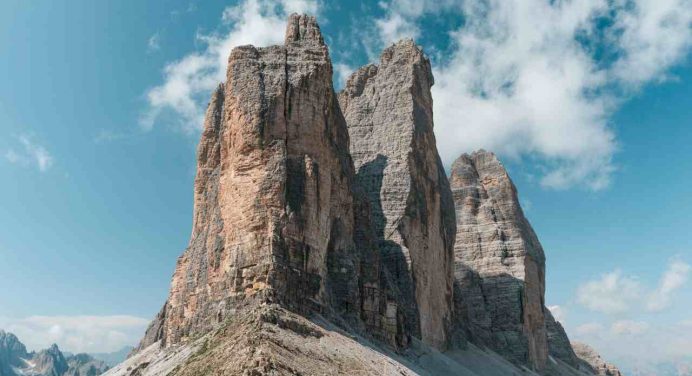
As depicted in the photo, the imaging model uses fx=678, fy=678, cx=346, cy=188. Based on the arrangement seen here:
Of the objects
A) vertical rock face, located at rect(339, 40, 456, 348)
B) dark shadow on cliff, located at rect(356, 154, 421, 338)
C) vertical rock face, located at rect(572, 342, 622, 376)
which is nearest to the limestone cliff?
dark shadow on cliff, located at rect(356, 154, 421, 338)

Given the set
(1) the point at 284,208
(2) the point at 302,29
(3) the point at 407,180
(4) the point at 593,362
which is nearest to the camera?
(1) the point at 284,208

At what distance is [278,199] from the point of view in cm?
4050

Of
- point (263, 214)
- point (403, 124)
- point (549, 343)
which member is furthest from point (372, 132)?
point (549, 343)

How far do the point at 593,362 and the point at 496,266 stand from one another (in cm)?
4394

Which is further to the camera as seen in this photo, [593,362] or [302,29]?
[593,362]

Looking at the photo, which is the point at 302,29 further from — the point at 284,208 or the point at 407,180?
the point at 407,180

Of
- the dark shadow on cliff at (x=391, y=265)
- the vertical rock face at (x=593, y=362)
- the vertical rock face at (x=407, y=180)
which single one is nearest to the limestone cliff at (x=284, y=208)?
the dark shadow on cliff at (x=391, y=265)

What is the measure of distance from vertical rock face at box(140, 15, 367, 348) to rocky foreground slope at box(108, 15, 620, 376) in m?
0.09

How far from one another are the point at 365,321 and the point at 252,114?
16.8m

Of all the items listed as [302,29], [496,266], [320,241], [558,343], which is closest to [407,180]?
[302,29]

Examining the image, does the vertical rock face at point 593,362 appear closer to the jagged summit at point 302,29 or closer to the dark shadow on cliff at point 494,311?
the dark shadow on cliff at point 494,311

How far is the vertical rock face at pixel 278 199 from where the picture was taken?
128ft

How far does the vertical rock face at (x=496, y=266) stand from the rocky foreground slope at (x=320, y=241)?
48 centimetres

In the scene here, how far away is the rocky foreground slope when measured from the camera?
1426 inches
